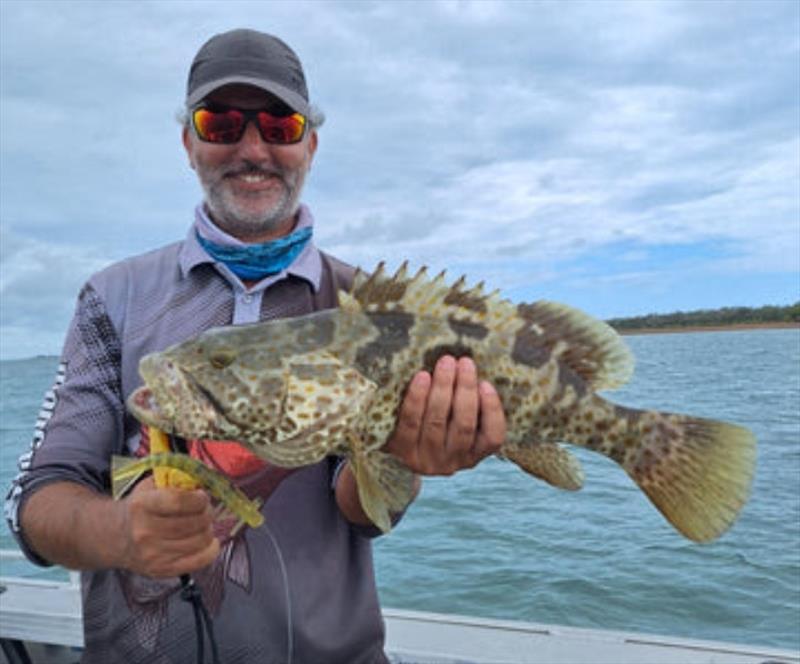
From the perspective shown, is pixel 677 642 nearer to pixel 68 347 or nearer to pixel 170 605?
pixel 170 605

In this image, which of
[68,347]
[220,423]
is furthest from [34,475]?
[220,423]

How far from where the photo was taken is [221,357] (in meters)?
2.67

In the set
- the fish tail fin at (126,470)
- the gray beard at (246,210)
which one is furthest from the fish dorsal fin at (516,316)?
the fish tail fin at (126,470)

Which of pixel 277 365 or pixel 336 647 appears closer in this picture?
pixel 277 365

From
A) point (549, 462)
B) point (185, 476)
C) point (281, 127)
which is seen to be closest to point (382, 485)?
point (549, 462)

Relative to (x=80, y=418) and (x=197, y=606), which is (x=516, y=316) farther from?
(x=80, y=418)

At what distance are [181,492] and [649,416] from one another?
67.1 inches

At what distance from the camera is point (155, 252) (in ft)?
11.1

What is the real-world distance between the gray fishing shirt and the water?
6946mm

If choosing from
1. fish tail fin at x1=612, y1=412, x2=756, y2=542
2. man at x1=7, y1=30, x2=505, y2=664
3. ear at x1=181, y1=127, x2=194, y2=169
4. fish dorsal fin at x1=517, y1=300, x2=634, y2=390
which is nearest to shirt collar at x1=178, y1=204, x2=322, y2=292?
man at x1=7, y1=30, x2=505, y2=664

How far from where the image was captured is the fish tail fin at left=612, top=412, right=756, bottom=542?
2934 mm

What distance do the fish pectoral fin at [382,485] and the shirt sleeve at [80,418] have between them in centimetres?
90

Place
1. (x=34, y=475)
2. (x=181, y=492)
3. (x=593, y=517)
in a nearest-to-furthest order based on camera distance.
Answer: (x=181, y=492) → (x=34, y=475) → (x=593, y=517)

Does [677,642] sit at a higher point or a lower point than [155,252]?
lower
